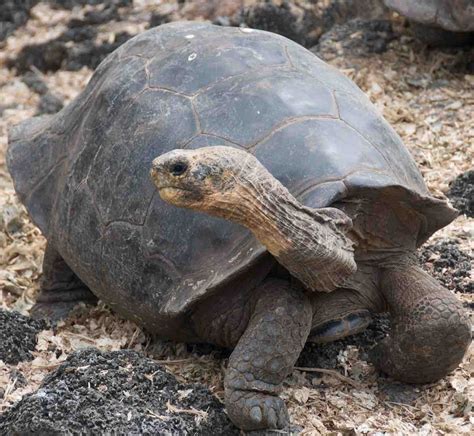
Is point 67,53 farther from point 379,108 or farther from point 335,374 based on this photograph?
point 335,374

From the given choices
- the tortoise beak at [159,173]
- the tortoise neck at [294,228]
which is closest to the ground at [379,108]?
the tortoise neck at [294,228]

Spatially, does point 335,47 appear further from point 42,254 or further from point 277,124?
point 277,124

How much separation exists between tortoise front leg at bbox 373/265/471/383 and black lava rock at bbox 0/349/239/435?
2.11 ft

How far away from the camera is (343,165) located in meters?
3.84

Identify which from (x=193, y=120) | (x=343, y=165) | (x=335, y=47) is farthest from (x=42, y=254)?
(x=335, y=47)

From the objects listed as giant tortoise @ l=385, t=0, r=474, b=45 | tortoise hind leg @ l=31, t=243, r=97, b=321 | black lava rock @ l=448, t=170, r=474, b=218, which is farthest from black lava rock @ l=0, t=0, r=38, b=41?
black lava rock @ l=448, t=170, r=474, b=218

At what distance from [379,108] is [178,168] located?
133 inches

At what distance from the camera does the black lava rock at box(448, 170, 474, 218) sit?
5215 mm

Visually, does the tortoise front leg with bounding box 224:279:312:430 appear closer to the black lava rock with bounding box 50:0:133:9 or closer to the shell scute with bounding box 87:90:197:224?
the shell scute with bounding box 87:90:197:224

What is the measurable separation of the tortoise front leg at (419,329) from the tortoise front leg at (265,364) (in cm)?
37

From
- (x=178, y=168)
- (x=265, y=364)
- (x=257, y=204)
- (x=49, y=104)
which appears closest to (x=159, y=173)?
(x=178, y=168)

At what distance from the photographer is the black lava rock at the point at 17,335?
4242mm

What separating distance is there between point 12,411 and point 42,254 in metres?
1.89

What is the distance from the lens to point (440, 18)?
266 inches
